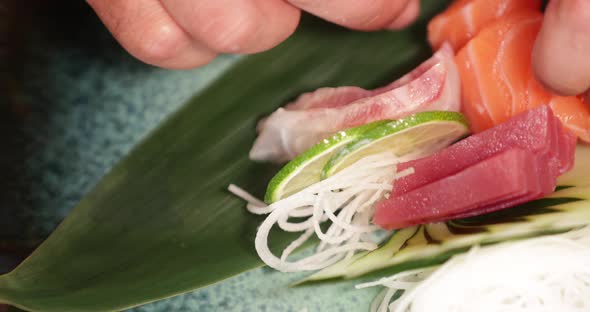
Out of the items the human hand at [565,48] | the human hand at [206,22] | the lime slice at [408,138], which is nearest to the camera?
the human hand at [565,48]

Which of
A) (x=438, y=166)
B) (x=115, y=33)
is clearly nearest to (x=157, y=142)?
(x=115, y=33)

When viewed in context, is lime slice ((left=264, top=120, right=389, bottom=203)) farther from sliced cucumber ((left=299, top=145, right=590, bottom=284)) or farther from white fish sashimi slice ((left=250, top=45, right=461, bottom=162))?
sliced cucumber ((left=299, top=145, right=590, bottom=284))

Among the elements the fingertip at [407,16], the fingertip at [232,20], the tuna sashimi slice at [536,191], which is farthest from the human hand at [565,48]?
the fingertip at [232,20]

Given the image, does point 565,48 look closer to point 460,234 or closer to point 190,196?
point 460,234

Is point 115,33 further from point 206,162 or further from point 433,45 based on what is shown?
point 433,45

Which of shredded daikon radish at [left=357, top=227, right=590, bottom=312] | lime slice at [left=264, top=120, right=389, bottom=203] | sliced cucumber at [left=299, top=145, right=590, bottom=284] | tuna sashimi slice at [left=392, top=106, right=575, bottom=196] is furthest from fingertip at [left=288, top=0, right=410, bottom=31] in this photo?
shredded daikon radish at [left=357, top=227, right=590, bottom=312]

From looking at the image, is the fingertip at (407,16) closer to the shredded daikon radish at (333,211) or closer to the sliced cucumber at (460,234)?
the shredded daikon radish at (333,211)
